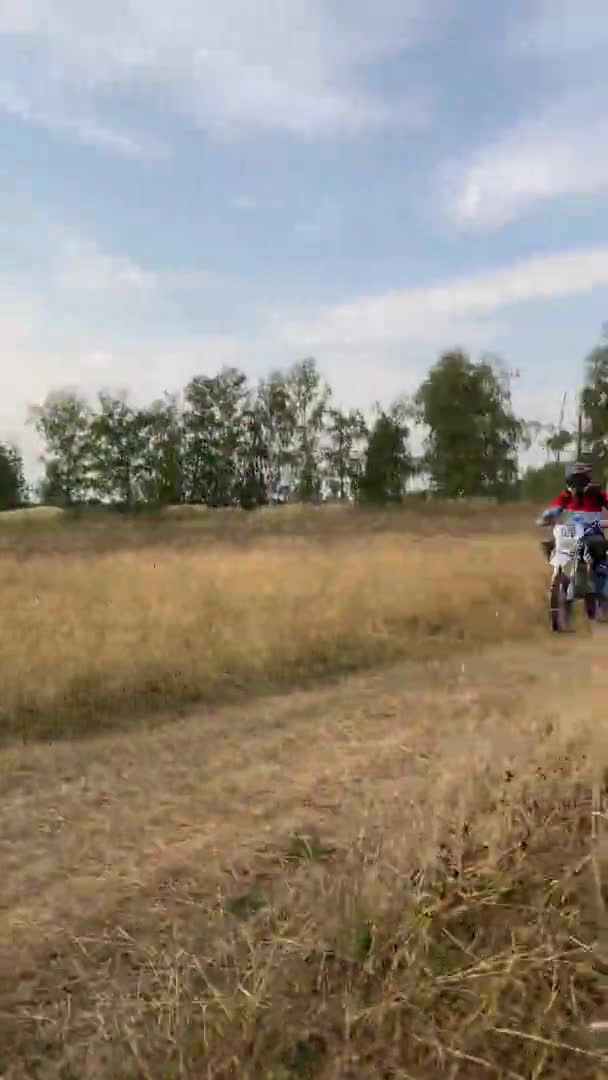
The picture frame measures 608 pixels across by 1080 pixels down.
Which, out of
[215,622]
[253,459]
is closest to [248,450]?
[253,459]

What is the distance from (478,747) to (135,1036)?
136 inches

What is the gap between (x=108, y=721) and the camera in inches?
293

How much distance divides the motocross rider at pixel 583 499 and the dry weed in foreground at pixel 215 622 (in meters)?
2.72

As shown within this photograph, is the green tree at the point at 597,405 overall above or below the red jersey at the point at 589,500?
above

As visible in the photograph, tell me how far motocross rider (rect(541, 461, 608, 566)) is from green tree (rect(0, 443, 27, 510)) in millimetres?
65499

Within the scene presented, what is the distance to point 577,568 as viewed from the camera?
9.40 meters

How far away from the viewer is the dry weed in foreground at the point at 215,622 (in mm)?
8188

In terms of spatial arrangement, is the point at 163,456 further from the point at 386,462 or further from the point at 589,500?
the point at 589,500

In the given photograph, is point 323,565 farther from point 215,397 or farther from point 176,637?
Answer: point 215,397

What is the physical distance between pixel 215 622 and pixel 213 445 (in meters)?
63.9

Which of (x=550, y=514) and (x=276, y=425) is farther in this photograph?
(x=276, y=425)

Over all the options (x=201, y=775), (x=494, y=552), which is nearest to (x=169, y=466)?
(x=494, y=552)

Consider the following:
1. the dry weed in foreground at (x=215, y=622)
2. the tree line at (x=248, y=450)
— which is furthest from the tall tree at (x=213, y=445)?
the dry weed in foreground at (x=215, y=622)

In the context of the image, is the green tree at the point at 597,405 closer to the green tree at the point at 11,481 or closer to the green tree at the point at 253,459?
the green tree at the point at 253,459
